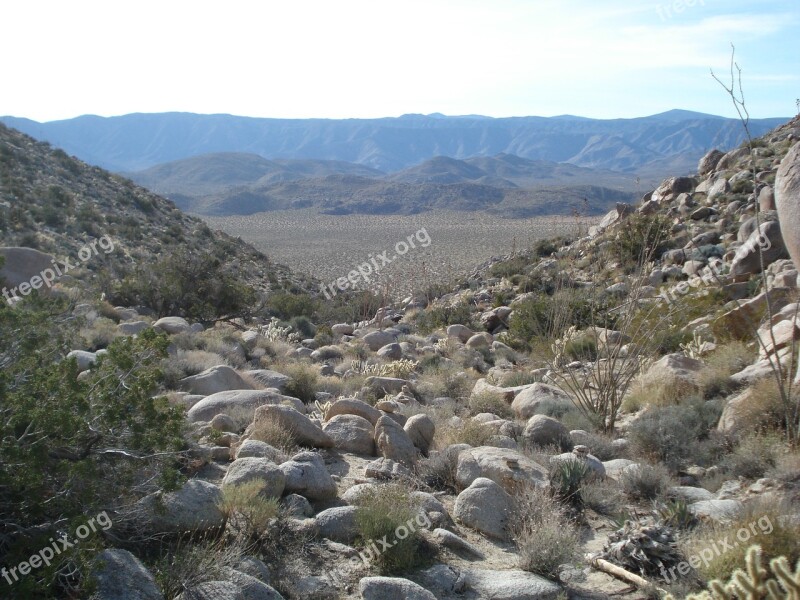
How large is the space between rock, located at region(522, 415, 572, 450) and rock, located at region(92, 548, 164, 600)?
4.61 metres

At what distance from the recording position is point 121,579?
12.1ft

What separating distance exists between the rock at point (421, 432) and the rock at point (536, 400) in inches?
84.4

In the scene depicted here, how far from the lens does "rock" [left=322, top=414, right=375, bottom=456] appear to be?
23.7ft

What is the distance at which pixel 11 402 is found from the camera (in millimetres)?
3895

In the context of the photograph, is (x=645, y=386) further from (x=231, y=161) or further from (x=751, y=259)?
(x=231, y=161)

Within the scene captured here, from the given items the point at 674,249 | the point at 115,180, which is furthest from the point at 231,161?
the point at 674,249

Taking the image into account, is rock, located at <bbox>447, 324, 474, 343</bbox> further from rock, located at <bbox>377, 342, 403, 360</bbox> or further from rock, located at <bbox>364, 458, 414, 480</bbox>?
rock, located at <bbox>364, 458, 414, 480</bbox>

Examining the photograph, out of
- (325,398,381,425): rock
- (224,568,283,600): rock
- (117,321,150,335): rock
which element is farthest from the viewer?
(117,321,150,335): rock

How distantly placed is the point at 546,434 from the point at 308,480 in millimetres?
3075

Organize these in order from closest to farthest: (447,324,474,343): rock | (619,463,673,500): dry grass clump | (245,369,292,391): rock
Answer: (619,463,673,500): dry grass clump
(245,369,292,391): rock
(447,324,474,343): rock

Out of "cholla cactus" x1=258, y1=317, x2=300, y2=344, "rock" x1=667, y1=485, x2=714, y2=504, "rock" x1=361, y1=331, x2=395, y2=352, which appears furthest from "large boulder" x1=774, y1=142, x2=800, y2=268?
"cholla cactus" x1=258, y1=317, x2=300, y2=344

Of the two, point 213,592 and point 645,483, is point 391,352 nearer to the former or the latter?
point 645,483

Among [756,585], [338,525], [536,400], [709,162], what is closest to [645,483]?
[756,585]

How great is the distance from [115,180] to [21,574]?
39.6 meters
